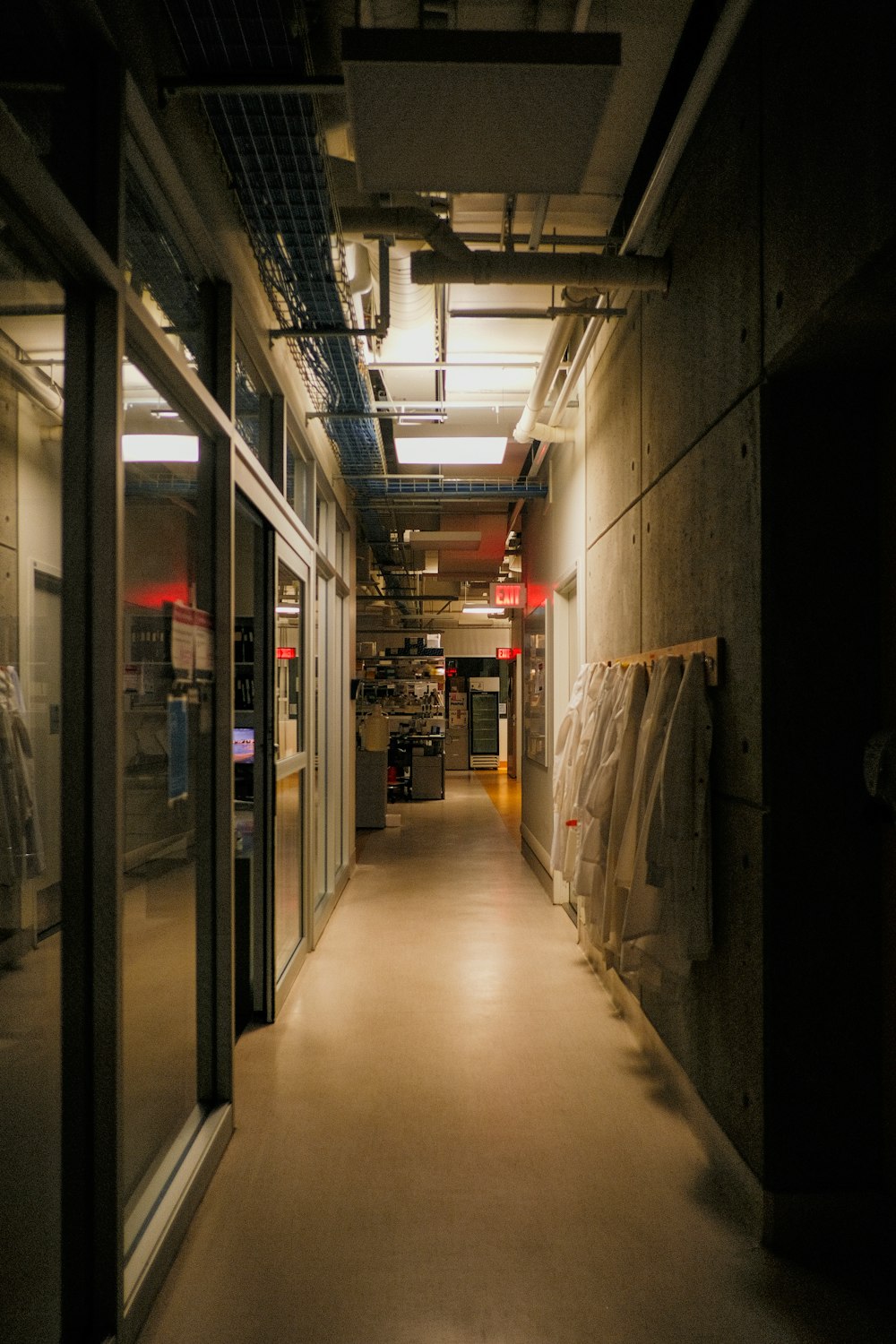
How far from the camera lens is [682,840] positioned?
2.57 m

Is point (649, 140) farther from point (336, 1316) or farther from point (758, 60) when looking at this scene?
point (336, 1316)

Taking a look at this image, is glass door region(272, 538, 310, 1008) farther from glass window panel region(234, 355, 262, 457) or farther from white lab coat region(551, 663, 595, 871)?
white lab coat region(551, 663, 595, 871)

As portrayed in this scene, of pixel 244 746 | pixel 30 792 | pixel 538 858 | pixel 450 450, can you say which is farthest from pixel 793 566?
pixel 538 858

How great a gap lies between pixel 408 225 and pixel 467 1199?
3.37 metres

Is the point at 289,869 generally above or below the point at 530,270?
below

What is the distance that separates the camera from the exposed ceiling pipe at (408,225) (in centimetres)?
316

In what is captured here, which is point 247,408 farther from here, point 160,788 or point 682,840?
point 682,840

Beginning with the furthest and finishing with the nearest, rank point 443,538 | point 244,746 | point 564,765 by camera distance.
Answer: point 443,538 < point 564,765 < point 244,746

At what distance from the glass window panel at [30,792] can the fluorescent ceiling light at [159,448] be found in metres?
0.26

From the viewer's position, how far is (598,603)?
15.1ft

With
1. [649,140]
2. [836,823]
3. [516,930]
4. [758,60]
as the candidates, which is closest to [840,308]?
[758,60]

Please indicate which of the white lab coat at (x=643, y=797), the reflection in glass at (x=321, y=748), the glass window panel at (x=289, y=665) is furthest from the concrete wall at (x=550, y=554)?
the white lab coat at (x=643, y=797)

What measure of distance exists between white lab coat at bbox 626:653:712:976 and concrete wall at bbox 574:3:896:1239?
0.06 meters

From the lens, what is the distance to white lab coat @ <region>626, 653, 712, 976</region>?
2537 mm
